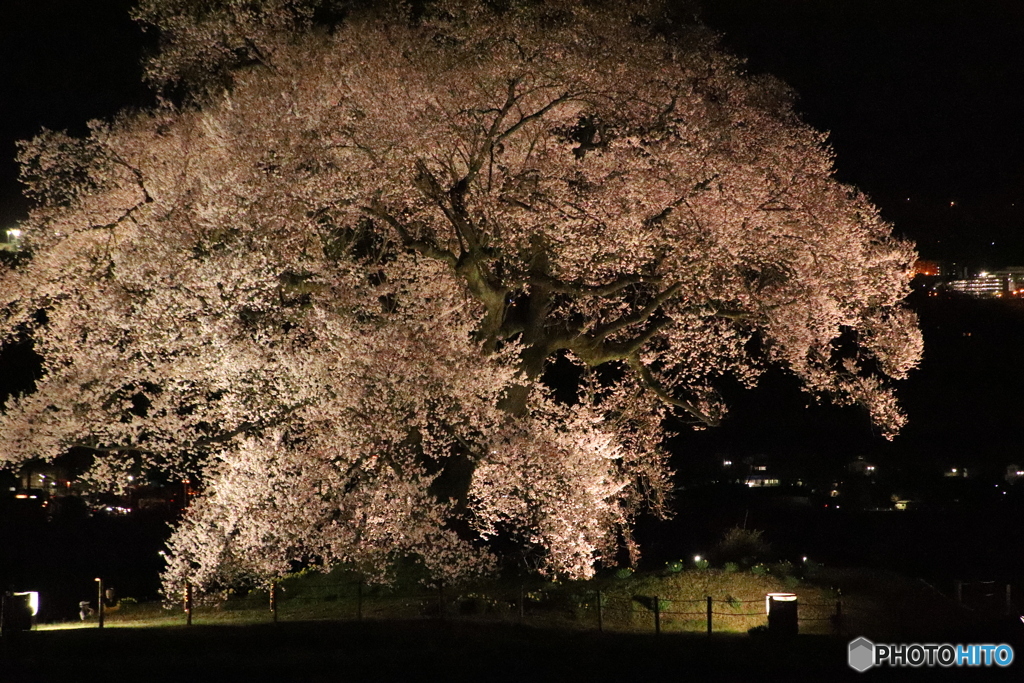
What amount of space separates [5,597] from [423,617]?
19.0 ft

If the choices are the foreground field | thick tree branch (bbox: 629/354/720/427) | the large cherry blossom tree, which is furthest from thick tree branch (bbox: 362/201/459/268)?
the foreground field

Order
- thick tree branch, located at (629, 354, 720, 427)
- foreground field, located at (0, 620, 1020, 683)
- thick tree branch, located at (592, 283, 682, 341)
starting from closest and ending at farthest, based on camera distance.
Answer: foreground field, located at (0, 620, 1020, 683) < thick tree branch, located at (592, 283, 682, 341) < thick tree branch, located at (629, 354, 720, 427)

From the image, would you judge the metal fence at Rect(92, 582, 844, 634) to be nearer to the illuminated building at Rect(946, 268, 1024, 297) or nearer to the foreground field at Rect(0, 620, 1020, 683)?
the foreground field at Rect(0, 620, 1020, 683)

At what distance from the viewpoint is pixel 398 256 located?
17656 millimetres

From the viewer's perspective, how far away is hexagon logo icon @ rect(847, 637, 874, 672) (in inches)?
413

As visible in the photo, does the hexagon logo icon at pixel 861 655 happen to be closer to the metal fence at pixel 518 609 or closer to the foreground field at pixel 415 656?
the foreground field at pixel 415 656

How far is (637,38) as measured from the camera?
51.7 feet

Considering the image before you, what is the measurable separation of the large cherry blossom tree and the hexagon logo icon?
603 centimetres

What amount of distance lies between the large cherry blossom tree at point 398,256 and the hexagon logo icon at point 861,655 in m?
6.03

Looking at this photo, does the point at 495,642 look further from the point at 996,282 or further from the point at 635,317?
the point at 996,282

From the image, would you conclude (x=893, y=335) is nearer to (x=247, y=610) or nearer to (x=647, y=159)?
(x=647, y=159)

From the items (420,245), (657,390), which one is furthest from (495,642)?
(657,390)

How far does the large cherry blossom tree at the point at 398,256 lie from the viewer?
1475 cm

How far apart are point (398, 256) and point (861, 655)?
10469 mm
